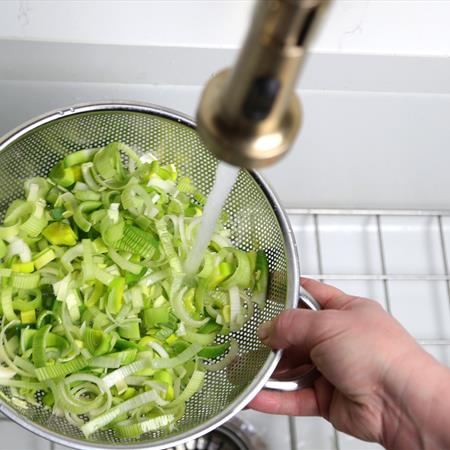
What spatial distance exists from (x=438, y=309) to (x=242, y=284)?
1.00ft

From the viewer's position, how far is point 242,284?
0.65 metres

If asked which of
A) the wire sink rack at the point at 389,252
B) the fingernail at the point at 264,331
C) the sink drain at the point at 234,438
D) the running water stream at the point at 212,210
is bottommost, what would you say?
the sink drain at the point at 234,438

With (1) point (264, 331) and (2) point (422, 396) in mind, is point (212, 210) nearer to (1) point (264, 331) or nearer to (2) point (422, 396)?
(1) point (264, 331)

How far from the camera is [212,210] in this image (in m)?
0.54

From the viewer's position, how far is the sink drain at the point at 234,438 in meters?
0.75

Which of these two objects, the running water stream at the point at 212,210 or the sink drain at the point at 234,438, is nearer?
the running water stream at the point at 212,210

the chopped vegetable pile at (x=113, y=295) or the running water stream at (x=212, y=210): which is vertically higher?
the running water stream at (x=212, y=210)

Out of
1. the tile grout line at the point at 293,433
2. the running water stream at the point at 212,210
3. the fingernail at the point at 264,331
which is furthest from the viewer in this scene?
the tile grout line at the point at 293,433

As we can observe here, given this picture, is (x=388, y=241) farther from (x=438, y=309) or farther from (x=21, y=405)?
(x=21, y=405)

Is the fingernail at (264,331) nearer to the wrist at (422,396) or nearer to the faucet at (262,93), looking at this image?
the wrist at (422,396)

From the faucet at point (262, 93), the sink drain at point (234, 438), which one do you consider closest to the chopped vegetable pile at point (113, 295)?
the sink drain at point (234, 438)

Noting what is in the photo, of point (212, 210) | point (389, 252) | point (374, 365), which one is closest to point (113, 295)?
point (212, 210)

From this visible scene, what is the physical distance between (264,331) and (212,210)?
0.13m

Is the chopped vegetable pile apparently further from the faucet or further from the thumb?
the faucet
